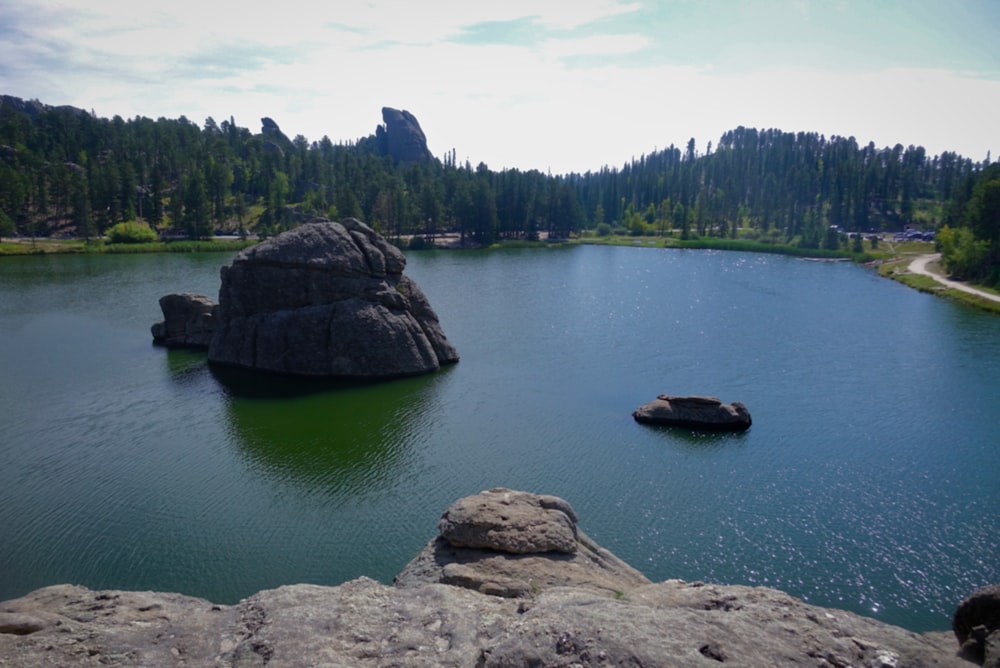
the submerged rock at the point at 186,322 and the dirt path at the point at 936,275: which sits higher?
the dirt path at the point at 936,275

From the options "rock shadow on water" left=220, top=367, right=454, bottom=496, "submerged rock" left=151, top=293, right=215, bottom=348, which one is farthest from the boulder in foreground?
"submerged rock" left=151, top=293, right=215, bottom=348

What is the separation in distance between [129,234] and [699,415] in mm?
116917

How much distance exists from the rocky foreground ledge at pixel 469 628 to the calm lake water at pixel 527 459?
6670mm

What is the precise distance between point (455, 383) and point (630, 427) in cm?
1200

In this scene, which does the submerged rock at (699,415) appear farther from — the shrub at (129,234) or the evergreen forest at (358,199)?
the shrub at (129,234)

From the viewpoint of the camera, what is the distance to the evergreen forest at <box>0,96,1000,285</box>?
403 ft

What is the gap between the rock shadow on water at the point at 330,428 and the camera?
28875mm

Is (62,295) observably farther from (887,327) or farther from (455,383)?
(887,327)

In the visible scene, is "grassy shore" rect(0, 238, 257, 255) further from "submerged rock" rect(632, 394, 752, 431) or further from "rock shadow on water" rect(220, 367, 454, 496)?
"submerged rock" rect(632, 394, 752, 431)

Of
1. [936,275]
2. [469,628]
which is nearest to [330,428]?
[469,628]

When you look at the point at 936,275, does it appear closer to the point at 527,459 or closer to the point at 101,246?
the point at 527,459

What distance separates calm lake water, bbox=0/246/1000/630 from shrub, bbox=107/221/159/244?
66155mm

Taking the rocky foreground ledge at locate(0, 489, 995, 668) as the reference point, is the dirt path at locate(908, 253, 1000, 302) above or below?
above

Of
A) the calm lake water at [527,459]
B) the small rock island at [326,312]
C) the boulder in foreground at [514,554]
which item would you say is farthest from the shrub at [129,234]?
the boulder in foreground at [514,554]
